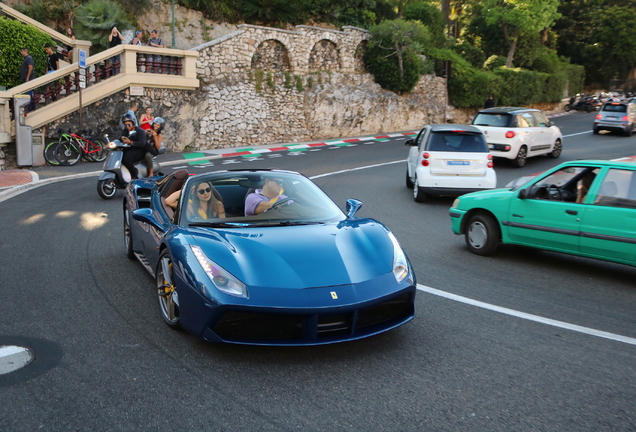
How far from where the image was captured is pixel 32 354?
456 cm

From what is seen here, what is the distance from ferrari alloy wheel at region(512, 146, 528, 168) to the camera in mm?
18781

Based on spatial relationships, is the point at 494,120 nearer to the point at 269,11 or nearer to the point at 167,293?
the point at 167,293

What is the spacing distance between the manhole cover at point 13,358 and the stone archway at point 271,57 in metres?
23.6

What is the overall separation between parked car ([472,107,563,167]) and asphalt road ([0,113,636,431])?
11161mm

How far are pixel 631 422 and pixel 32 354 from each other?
13.4 ft

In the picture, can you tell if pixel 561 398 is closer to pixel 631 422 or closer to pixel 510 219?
pixel 631 422

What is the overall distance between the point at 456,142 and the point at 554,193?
18.1 feet

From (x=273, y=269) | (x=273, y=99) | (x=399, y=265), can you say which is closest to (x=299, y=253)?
(x=273, y=269)

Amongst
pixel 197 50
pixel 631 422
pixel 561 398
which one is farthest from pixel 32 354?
pixel 197 50

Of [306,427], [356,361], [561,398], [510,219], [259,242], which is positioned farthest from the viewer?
[510,219]

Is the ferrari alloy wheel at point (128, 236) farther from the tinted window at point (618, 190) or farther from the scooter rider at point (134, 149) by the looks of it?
the tinted window at point (618, 190)

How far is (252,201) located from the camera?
597 centimetres

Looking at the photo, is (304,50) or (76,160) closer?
(76,160)

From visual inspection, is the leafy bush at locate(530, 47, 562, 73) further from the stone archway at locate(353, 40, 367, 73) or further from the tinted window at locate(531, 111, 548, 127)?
the tinted window at locate(531, 111, 548, 127)
